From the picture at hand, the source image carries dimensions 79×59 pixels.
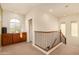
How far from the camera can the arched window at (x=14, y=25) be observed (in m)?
2.21

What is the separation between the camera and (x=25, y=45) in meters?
2.21

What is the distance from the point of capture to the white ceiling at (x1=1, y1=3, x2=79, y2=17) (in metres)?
2.09

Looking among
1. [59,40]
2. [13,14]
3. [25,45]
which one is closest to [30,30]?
[25,45]

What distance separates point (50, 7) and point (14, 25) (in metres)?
0.77

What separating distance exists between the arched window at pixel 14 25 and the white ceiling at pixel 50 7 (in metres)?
0.21

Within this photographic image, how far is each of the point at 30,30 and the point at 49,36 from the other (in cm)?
39

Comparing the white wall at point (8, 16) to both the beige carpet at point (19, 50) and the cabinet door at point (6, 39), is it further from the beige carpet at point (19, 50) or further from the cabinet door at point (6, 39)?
the beige carpet at point (19, 50)

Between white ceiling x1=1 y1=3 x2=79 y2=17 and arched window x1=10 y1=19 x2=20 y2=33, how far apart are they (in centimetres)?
21

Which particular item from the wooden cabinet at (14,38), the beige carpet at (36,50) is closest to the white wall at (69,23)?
the beige carpet at (36,50)

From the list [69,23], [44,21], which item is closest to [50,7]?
[44,21]

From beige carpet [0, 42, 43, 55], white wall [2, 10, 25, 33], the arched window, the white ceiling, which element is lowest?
beige carpet [0, 42, 43, 55]

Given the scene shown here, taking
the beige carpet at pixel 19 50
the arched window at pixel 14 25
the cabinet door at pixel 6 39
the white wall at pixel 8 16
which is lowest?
the beige carpet at pixel 19 50

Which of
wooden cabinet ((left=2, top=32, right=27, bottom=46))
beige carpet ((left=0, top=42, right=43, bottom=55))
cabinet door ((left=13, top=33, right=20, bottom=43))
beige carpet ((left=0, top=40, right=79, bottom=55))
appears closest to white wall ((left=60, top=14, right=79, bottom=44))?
beige carpet ((left=0, top=40, right=79, bottom=55))

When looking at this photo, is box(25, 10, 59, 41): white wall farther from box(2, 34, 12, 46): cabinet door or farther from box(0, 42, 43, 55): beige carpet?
box(2, 34, 12, 46): cabinet door
